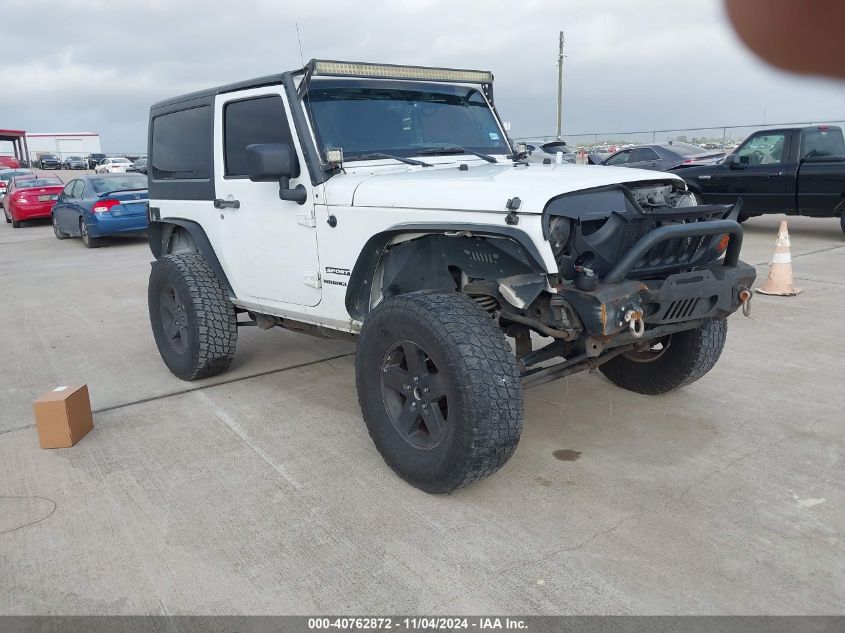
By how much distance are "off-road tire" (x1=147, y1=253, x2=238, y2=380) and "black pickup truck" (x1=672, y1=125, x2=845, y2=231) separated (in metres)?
8.29

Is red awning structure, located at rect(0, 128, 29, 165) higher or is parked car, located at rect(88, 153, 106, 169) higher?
red awning structure, located at rect(0, 128, 29, 165)

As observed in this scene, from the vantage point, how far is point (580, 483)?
11.8ft

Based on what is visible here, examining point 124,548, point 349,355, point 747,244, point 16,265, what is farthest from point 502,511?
point 16,265

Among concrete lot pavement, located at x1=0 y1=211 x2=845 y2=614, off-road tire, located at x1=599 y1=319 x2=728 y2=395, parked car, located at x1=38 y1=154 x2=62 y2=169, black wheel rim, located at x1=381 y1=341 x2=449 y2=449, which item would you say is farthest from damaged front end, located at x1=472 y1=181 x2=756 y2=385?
parked car, located at x1=38 y1=154 x2=62 y2=169

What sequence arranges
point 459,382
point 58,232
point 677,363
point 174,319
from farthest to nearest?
point 58,232 → point 174,319 → point 677,363 → point 459,382

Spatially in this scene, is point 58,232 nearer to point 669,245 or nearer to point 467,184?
point 467,184

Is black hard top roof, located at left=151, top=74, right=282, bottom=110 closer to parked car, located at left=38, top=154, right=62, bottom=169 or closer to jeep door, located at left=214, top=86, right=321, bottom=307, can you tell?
jeep door, located at left=214, top=86, right=321, bottom=307

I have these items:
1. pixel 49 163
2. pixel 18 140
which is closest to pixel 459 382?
pixel 18 140

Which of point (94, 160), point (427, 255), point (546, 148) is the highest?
point (94, 160)

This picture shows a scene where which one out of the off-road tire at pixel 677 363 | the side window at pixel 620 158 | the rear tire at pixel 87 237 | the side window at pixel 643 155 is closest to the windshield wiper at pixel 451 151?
the off-road tire at pixel 677 363

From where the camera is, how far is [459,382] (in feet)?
10.2

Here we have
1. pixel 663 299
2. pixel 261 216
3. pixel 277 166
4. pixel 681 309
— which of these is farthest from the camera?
pixel 261 216

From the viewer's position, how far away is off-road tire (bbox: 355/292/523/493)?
10.1 feet

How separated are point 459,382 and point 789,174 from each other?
972 cm
